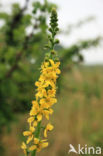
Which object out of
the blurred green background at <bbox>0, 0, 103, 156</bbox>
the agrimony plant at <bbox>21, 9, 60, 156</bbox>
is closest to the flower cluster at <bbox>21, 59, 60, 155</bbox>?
the agrimony plant at <bbox>21, 9, 60, 156</bbox>

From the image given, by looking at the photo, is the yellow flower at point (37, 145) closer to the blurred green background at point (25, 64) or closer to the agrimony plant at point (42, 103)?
the agrimony plant at point (42, 103)

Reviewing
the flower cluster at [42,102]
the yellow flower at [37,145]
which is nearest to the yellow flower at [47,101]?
the flower cluster at [42,102]

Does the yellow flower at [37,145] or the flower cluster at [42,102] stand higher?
the flower cluster at [42,102]

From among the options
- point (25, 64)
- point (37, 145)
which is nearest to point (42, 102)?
point (37, 145)

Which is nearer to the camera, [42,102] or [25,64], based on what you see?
[42,102]

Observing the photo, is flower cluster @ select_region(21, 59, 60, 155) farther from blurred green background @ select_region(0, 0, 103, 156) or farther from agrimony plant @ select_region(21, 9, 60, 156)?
blurred green background @ select_region(0, 0, 103, 156)

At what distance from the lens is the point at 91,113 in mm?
9336

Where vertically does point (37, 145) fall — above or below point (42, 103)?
below

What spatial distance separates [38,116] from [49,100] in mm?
126

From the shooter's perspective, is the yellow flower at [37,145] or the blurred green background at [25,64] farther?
the blurred green background at [25,64]

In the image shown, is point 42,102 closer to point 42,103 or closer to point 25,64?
point 42,103

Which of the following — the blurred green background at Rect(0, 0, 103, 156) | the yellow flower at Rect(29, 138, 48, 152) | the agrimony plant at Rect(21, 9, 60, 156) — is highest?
the blurred green background at Rect(0, 0, 103, 156)

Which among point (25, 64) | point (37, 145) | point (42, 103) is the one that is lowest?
point (37, 145)

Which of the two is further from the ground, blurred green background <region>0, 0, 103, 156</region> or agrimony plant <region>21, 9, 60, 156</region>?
blurred green background <region>0, 0, 103, 156</region>
